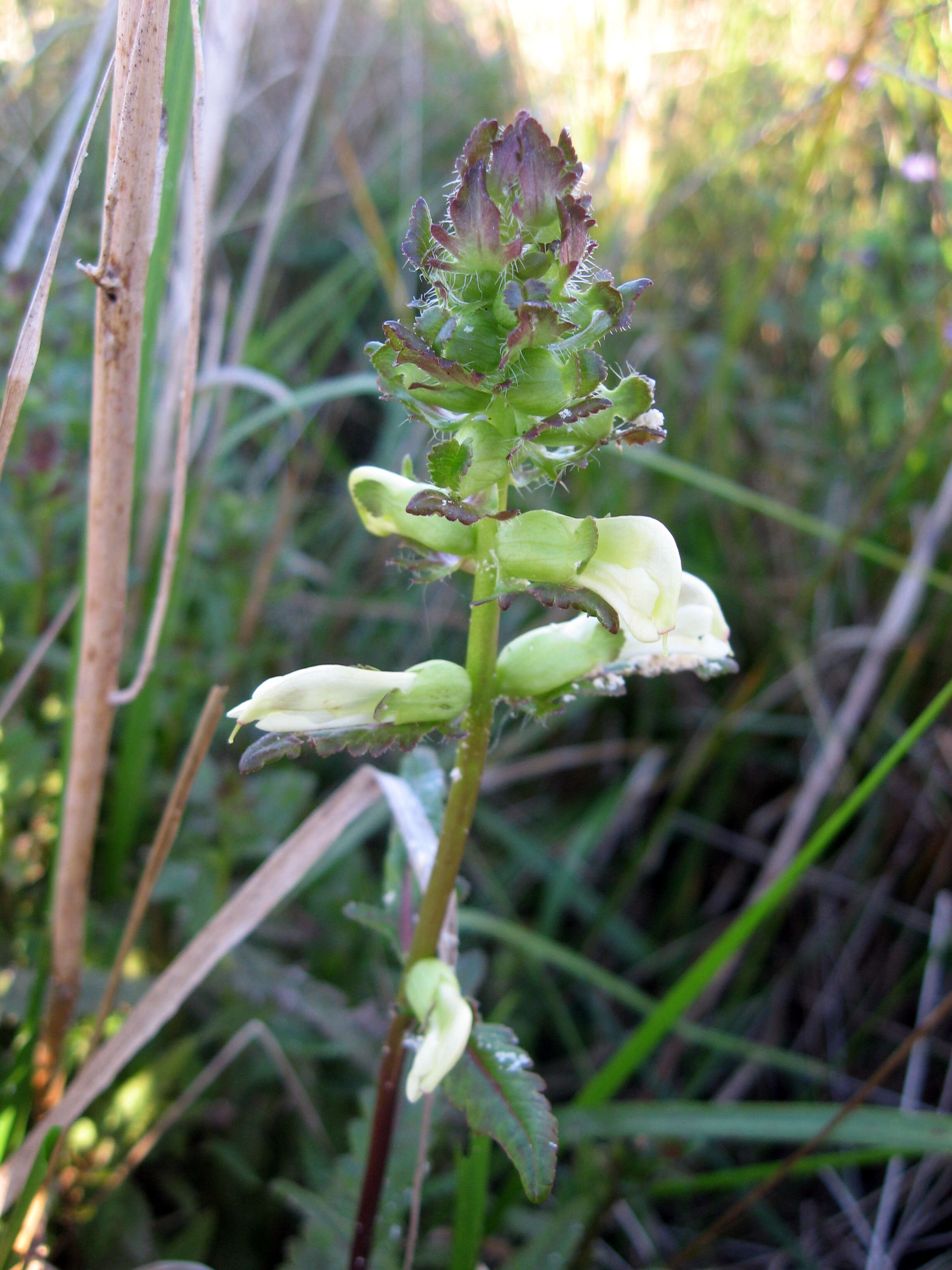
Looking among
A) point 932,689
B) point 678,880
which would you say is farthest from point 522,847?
point 932,689

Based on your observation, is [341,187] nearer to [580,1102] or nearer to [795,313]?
[795,313]

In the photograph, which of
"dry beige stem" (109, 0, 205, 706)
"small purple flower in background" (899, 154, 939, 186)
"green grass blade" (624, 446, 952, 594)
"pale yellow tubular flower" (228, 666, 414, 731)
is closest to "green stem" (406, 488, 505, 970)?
"pale yellow tubular flower" (228, 666, 414, 731)

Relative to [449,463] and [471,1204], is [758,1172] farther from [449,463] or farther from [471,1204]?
[449,463]

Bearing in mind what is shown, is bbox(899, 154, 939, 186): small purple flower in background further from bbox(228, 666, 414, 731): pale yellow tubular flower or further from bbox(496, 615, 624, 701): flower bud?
bbox(228, 666, 414, 731): pale yellow tubular flower

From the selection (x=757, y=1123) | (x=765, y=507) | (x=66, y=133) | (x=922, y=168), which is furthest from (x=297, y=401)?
(x=922, y=168)

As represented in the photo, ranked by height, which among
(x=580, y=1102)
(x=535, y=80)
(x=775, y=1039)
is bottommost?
(x=775, y=1039)

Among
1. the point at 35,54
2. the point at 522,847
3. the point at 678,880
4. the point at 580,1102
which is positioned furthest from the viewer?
the point at 678,880
